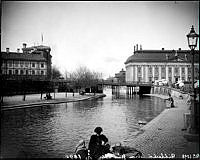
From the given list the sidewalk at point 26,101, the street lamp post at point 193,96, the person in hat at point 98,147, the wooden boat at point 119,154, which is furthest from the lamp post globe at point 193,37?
the sidewalk at point 26,101

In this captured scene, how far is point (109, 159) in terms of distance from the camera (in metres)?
3.40

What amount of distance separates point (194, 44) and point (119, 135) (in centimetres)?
298

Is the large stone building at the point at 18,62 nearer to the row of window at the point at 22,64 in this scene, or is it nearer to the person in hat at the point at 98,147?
the row of window at the point at 22,64

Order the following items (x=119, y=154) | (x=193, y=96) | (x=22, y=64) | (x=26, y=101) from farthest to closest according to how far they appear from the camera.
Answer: (x=26, y=101) < (x=22, y=64) < (x=193, y=96) < (x=119, y=154)

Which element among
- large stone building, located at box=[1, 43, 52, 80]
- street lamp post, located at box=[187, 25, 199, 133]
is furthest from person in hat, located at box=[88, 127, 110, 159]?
large stone building, located at box=[1, 43, 52, 80]

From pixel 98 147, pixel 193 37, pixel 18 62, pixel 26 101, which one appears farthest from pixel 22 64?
pixel 26 101

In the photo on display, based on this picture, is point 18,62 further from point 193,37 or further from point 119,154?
point 193,37

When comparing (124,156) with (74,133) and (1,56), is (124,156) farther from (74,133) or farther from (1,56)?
(1,56)

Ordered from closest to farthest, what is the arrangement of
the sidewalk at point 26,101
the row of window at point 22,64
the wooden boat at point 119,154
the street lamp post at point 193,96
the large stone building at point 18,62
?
the wooden boat at point 119,154, the street lamp post at point 193,96, the large stone building at point 18,62, the row of window at point 22,64, the sidewalk at point 26,101

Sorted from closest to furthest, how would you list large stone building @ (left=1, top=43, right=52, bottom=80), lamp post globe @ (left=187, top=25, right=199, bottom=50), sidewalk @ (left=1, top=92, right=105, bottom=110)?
lamp post globe @ (left=187, top=25, right=199, bottom=50), large stone building @ (left=1, top=43, right=52, bottom=80), sidewalk @ (left=1, top=92, right=105, bottom=110)

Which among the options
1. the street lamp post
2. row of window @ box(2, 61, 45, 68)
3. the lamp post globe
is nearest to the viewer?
the street lamp post

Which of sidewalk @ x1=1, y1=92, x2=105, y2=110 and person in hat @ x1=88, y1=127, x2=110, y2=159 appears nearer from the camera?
person in hat @ x1=88, y1=127, x2=110, y2=159

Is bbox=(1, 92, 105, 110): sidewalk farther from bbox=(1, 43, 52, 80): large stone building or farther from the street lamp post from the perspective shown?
the street lamp post

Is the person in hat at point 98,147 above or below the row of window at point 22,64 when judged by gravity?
below
